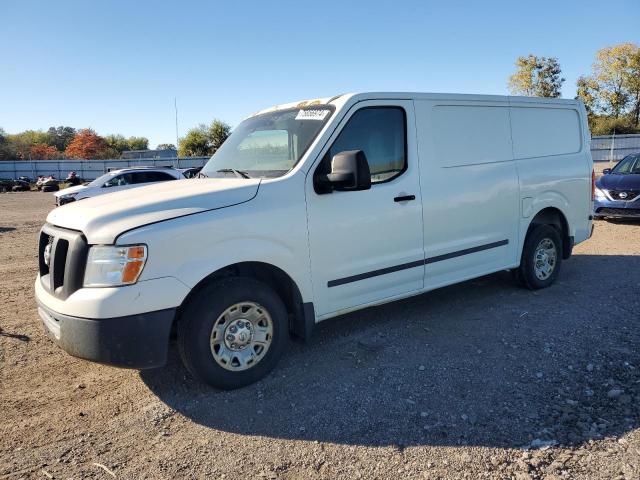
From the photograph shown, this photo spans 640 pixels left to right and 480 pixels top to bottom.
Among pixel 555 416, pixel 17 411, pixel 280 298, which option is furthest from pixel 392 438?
pixel 17 411

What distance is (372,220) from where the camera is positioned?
4172 mm

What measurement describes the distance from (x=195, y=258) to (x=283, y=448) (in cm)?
135

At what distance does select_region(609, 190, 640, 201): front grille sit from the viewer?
10398mm

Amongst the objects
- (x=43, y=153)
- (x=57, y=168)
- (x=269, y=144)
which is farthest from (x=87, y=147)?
(x=269, y=144)

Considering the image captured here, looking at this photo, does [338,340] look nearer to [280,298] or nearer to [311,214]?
[280,298]

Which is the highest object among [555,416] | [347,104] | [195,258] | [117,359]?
[347,104]

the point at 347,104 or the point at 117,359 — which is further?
the point at 347,104

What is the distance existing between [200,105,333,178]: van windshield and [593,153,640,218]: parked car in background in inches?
319

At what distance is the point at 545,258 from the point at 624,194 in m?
6.00

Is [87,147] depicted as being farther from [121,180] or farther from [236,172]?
[236,172]

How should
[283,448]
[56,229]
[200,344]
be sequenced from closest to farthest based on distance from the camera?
[283,448] < [200,344] < [56,229]

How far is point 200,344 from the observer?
340 centimetres

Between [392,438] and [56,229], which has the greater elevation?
[56,229]

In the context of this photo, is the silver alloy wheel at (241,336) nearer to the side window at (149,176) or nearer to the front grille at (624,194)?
the front grille at (624,194)
